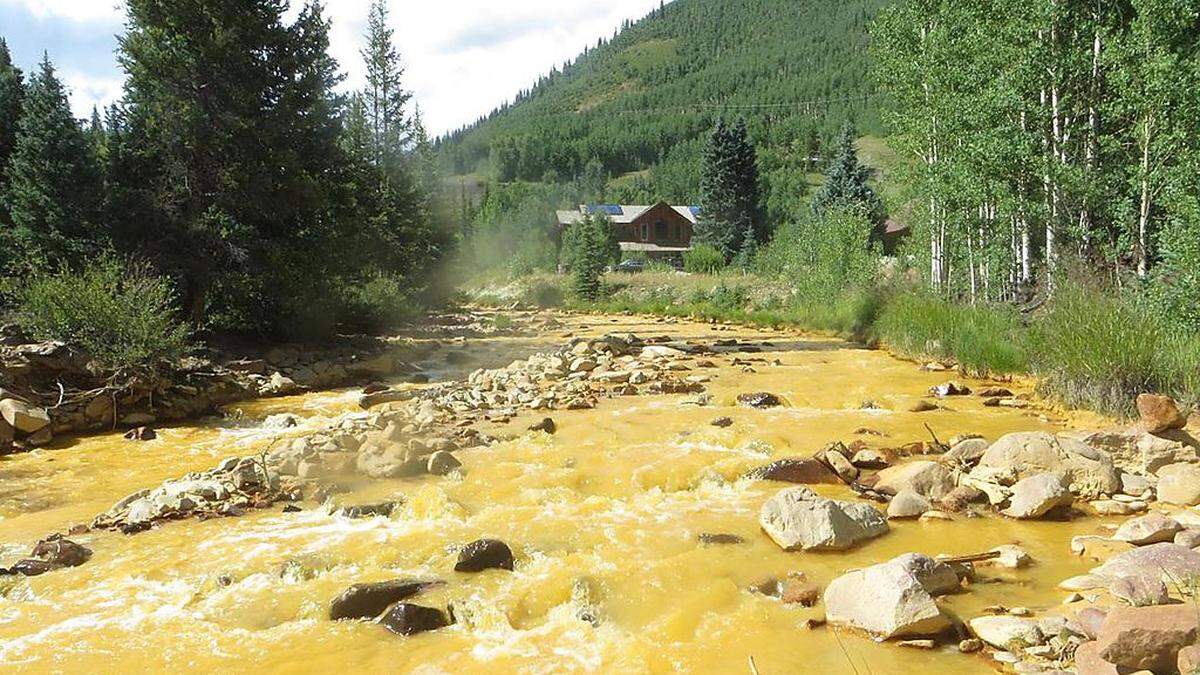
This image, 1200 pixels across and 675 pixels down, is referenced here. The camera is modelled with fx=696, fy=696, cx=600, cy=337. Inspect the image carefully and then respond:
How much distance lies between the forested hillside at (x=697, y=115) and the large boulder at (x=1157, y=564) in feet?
302

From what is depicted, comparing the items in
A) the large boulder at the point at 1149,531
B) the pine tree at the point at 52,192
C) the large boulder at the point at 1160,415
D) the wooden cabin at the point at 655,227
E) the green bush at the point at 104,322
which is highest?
the wooden cabin at the point at 655,227

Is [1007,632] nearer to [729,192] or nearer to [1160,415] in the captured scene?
[1160,415]

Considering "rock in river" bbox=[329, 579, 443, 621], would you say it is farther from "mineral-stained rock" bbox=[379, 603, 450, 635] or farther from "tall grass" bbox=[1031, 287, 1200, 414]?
"tall grass" bbox=[1031, 287, 1200, 414]

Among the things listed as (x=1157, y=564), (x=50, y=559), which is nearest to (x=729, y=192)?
(x=1157, y=564)

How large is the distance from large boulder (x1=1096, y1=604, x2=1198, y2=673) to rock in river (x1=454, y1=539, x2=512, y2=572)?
4.14m

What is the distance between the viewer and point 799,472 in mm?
8078

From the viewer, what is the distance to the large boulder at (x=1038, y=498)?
647cm

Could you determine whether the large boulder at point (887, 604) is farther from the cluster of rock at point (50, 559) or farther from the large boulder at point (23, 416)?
the large boulder at point (23, 416)

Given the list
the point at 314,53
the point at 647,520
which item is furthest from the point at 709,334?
the point at 647,520

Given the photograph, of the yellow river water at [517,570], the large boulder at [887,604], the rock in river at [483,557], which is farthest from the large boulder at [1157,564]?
the rock in river at [483,557]

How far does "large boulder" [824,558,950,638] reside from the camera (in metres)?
4.43

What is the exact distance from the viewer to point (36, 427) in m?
11.3

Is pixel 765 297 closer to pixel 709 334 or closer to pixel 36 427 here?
pixel 709 334

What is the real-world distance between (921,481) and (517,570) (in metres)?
4.28
